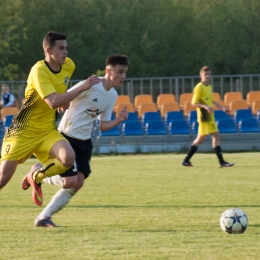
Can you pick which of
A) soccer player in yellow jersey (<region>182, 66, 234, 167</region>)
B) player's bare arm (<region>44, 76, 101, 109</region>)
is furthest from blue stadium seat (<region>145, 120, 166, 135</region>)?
player's bare arm (<region>44, 76, 101, 109</region>)

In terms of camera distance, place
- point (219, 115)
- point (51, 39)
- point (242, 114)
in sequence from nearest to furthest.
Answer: point (51, 39)
point (242, 114)
point (219, 115)

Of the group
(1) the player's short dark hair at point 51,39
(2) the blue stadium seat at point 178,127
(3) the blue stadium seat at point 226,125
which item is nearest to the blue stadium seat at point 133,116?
(2) the blue stadium seat at point 178,127

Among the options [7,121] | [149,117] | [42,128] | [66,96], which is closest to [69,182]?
[42,128]

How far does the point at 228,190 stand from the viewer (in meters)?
11.2

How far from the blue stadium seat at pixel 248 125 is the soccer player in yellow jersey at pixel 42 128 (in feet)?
44.4

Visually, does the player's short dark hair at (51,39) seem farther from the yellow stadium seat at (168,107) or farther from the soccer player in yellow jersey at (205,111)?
the yellow stadium seat at (168,107)

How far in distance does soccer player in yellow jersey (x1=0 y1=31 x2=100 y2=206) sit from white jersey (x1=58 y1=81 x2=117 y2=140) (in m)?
0.26

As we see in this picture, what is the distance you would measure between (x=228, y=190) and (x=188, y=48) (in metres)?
30.6

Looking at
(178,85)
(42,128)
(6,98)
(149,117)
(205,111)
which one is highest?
(42,128)

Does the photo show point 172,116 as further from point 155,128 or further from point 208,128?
point 208,128

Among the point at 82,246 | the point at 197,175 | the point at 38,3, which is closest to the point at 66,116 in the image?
the point at 82,246

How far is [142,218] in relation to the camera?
27.4 feet

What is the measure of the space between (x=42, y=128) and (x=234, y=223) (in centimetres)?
215

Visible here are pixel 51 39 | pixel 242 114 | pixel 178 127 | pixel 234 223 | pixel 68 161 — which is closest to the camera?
pixel 234 223
